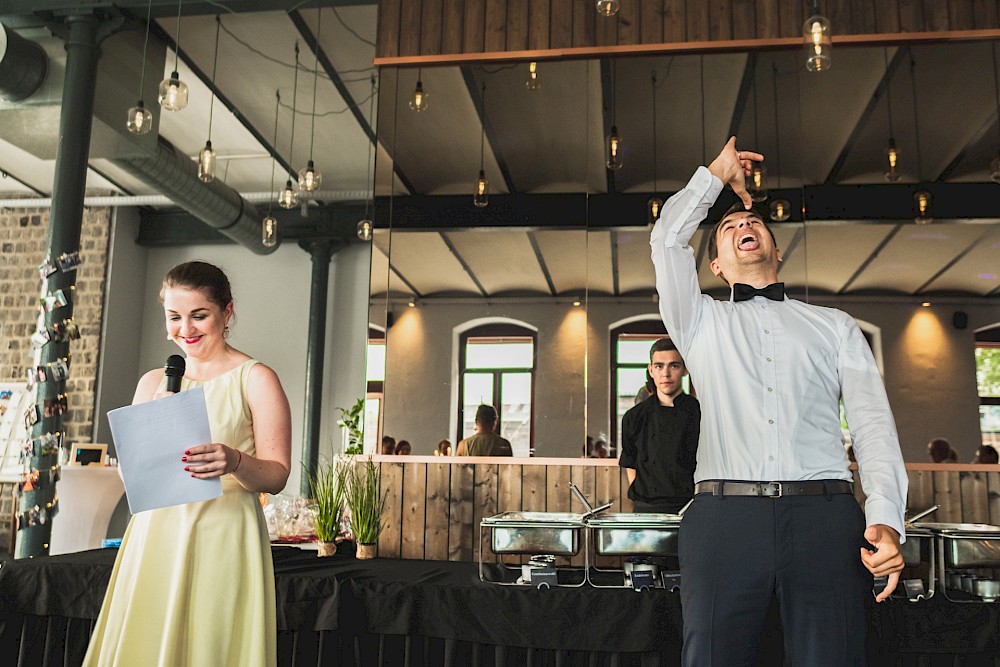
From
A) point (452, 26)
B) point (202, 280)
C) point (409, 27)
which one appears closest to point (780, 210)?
point (452, 26)

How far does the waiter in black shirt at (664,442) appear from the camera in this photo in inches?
131

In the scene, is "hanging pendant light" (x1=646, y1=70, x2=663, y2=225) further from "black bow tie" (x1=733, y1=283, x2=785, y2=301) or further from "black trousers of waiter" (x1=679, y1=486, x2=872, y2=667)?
"black trousers of waiter" (x1=679, y1=486, x2=872, y2=667)

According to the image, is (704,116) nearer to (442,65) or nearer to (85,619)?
(442,65)

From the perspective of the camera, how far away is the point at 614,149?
4523mm

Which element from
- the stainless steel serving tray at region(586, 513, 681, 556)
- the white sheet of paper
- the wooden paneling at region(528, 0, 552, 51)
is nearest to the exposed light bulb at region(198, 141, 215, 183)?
the wooden paneling at region(528, 0, 552, 51)

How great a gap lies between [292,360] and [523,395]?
25.5ft

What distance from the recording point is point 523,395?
14.1 feet

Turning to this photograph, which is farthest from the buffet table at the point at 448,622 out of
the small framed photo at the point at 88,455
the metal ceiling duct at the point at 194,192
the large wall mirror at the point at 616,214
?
the small framed photo at the point at 88,455

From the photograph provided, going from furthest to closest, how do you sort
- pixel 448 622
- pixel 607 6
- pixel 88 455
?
pixel 88 455
pixel 607 6
pixel 448 622

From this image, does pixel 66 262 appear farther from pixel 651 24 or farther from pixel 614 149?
pixel 651 24

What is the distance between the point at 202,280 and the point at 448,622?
1.49m

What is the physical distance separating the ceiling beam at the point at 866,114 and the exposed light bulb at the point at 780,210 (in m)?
0.26

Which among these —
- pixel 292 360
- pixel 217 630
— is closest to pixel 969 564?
pixel 217 630

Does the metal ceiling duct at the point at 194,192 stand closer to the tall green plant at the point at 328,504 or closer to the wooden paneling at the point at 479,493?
the tall green plant at the point at 328,504
